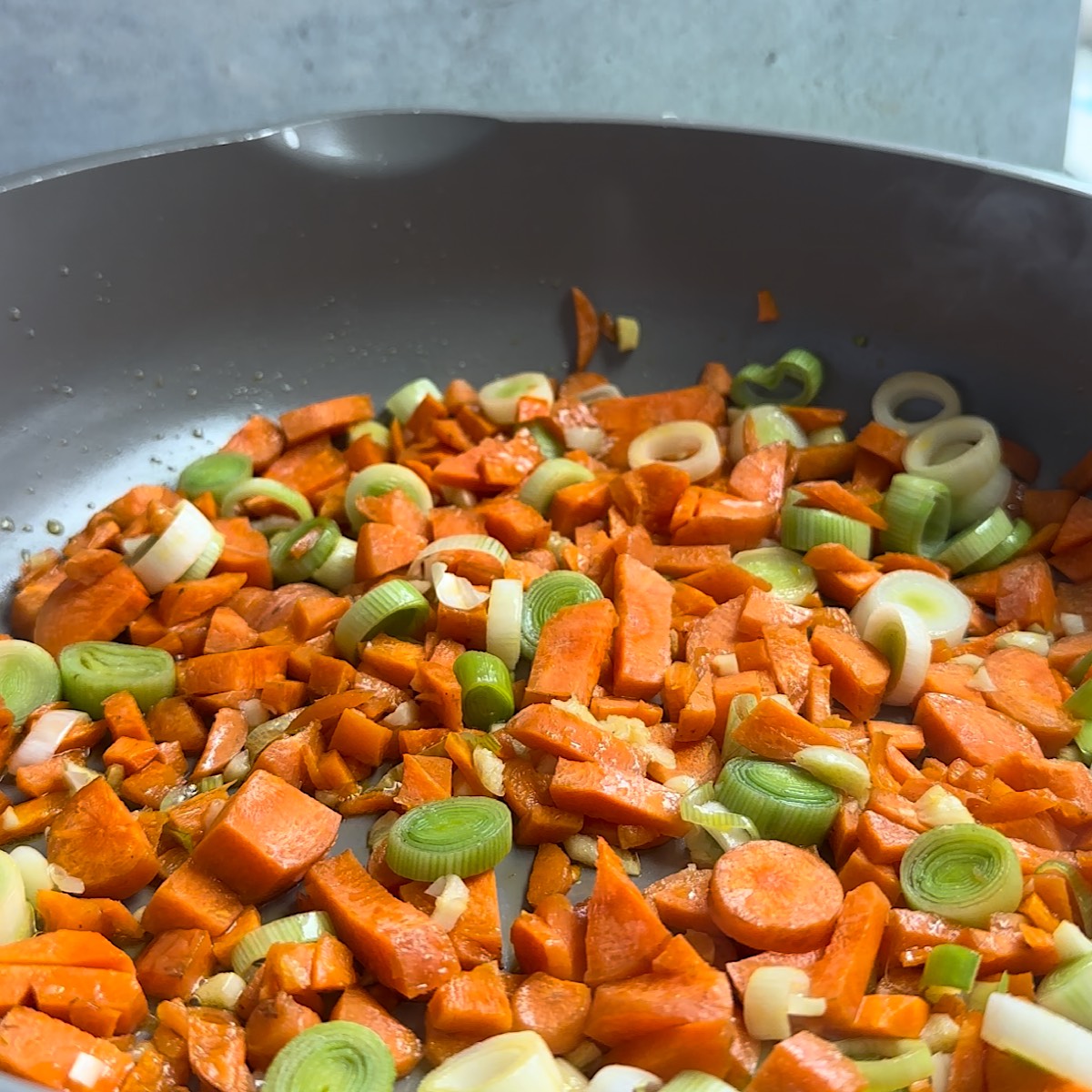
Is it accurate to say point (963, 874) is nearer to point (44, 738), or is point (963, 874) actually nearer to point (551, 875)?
point (551, 875)

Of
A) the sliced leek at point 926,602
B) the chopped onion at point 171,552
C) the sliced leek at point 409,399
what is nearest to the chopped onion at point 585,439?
the sliced leek at point 409,399

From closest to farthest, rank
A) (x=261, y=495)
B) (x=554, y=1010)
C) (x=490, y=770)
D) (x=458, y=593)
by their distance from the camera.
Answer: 1. (x=554, y=1010)
2. (x=490, y=770)
3. (x=458, y=593)
4. (x=261, y=495)

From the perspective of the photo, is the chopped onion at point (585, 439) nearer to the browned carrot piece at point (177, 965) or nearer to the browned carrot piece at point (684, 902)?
the browned carrot piece at point (684, 902)

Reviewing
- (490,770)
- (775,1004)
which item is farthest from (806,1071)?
(490,770)

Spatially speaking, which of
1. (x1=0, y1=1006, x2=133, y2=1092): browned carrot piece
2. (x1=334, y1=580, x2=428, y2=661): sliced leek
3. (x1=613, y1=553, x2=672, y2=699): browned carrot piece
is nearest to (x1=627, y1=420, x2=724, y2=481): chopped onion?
(x1=613, y1=553, x2=672, y2=699): browned carrot piece

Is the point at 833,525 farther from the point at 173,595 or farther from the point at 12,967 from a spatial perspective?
the point at 12,967

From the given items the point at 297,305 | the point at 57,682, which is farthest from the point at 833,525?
the point at 57,682

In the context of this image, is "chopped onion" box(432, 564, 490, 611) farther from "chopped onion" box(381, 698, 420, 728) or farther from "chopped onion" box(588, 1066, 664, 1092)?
"chopped onion" box(588, 1066, 664, 1092)
